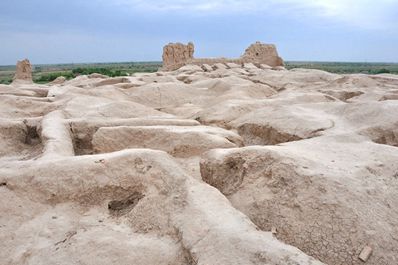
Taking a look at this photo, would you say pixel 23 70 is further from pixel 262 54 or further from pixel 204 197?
pixel 204 197

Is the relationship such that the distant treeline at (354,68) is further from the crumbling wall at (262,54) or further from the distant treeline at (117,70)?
the crumbling wall at (262,54)

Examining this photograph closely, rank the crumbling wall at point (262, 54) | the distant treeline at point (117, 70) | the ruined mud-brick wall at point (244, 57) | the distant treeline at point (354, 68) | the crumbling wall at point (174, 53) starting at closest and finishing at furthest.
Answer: the ruined mud-brick wall at point (244, 57) < the crumbling wall at point (262, 54) < the crumbling wall at point (174, 53) < the distant treeline at point (117, 70) < the distant treeline at point (354, 68)

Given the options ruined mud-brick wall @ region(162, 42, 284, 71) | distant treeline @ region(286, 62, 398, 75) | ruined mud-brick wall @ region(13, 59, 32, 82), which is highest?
ruined mud-brick wall @ region(162, 42, 284, 71)

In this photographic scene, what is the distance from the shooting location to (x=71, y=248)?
8.73 feet

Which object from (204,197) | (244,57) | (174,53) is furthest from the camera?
(174,53)

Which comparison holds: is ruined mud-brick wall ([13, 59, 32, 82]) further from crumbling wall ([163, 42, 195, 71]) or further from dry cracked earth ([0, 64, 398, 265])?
dry cracked earth ([0, 64, 398, 265])

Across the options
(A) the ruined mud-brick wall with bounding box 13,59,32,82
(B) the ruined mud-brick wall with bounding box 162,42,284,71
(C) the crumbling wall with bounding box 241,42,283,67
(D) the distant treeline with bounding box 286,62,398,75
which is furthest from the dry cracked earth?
(D) the distant treeline with bounding box 286,62,398,75

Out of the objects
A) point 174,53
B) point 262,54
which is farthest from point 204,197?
point 174,53

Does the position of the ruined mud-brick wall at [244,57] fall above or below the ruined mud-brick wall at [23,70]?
above

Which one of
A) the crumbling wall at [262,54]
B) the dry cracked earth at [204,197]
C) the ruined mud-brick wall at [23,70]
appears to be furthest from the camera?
the ruined mud-brick wall at [23,70]

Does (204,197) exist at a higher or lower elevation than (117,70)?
higher

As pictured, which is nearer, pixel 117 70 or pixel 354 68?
pixel 117 70

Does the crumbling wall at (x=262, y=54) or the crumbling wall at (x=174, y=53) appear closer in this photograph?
the crumbling wall at (x=262, y=54)

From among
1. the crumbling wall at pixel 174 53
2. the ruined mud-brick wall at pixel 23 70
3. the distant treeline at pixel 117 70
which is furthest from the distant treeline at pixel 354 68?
the ruined mud-brick wall at pixel 23 70
